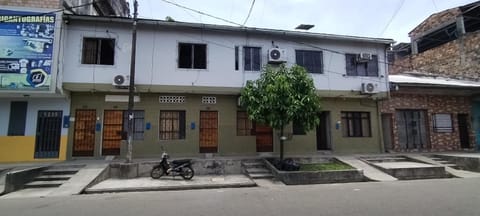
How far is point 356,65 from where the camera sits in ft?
53.3

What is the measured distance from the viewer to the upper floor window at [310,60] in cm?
1550

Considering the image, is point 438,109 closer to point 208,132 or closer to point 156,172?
point 208,132

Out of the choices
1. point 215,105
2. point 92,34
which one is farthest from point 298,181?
point 92,34

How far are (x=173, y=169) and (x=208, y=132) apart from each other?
12.6 ft

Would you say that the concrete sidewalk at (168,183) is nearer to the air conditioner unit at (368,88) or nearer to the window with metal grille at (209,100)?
the window with metal grille at (209,100)

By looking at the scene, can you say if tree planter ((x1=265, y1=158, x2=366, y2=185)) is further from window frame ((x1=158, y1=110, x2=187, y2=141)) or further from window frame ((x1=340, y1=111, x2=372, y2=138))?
window frame ((x1=158, y1=110, x2=187, y2=141))

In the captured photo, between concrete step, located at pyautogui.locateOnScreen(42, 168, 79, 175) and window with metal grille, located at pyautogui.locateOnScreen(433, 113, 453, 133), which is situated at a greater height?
window with metal grille, located at pyautogui.locateOnScreen(433, 113, 453, 133)

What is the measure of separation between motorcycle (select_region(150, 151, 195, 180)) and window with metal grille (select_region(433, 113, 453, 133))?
14803 mm

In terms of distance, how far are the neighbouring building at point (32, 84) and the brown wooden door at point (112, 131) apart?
5.37ft

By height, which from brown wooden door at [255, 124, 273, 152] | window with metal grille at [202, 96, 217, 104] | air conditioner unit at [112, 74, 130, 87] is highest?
air conditioner unit at [112, 74, 130, 87]

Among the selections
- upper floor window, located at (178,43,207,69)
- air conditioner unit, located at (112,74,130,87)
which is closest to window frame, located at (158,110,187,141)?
air conditioner unit, located at (112,74,130,87)

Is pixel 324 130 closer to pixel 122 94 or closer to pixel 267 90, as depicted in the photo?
pixel 267 90

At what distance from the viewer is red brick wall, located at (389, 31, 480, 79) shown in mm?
20625

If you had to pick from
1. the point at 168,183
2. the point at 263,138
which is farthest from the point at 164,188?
the point at 263,138
